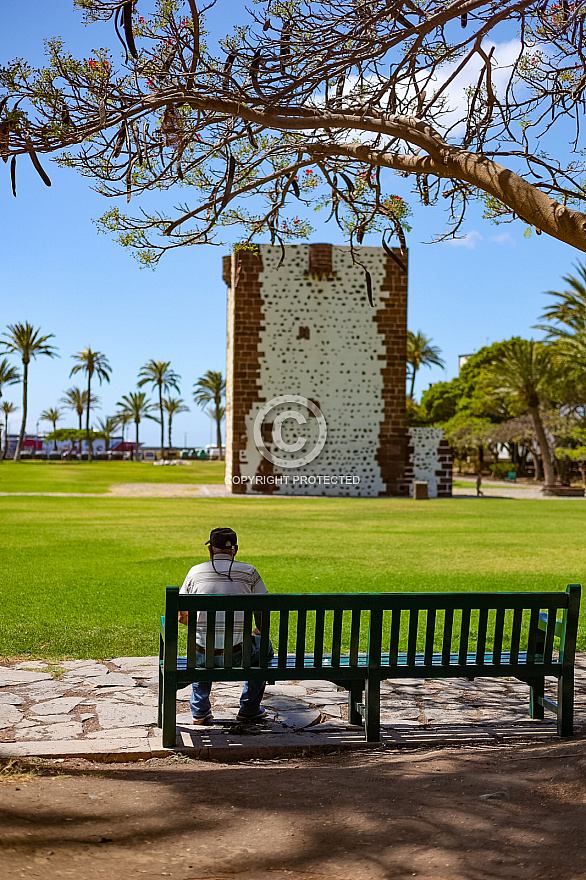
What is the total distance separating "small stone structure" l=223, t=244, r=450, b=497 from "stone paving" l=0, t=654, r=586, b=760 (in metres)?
24.3

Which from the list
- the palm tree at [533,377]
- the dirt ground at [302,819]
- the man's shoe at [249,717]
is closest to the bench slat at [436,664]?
the man's shoe at [249,717]

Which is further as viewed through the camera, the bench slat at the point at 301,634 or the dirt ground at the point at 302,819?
the bench slat at the point at 301,634

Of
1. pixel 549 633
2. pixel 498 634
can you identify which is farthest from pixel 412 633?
pixel 549 633

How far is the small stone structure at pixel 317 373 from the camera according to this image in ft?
101

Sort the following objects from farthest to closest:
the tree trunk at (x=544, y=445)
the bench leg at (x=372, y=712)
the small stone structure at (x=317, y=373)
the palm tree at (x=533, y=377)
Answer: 1. the palm tree at (x=533, y=377)
2. the tree trunk at (x=544, y=445)
3. the small stone structure at (x=317, y=373)
4. the bench leg at (x=372, y=712)

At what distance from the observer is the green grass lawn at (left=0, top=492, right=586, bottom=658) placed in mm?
8234

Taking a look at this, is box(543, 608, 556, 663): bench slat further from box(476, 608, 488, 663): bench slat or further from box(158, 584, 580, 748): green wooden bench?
box(476, 608, 488, 663): bench slat

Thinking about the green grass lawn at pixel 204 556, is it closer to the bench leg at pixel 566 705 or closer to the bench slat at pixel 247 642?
the bench slat at pixel 247 642

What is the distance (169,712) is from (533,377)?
38239 mm

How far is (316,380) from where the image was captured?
31.2m

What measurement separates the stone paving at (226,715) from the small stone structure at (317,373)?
79.9ft

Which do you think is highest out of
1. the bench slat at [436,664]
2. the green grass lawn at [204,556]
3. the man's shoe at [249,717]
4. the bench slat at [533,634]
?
the bench slat at [533,634]

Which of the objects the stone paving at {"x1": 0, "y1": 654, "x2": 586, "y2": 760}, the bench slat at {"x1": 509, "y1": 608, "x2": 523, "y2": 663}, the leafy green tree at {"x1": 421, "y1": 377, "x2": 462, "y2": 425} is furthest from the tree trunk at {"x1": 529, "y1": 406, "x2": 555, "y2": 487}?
the bench slat at {"x1": 509, "y1": 608, "x2": 523, "y2": 663}

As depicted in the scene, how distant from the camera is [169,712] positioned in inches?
185
